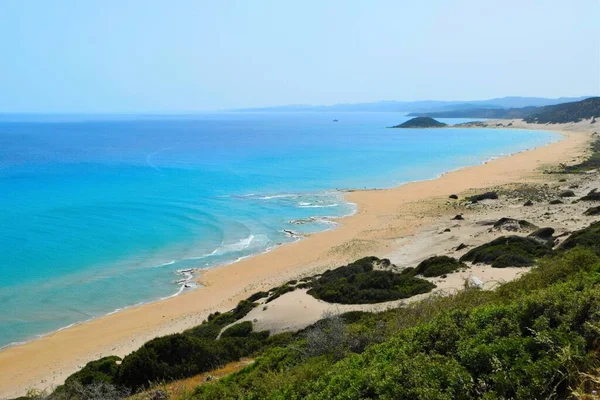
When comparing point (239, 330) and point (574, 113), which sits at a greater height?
point (574, 113)

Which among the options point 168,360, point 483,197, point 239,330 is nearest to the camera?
point 168,360

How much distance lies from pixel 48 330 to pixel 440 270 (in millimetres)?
18220

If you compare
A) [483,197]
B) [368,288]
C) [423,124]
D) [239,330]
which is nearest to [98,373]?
[239,330]

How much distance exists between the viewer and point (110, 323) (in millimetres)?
22391

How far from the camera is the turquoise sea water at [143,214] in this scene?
26.3 meters

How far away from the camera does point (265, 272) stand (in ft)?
95.5

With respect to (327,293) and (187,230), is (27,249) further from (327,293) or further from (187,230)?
(327,293)

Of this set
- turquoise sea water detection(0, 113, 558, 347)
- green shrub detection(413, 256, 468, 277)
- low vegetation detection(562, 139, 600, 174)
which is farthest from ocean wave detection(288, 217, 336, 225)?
low vegetation detection(562, 139, 600, 174)

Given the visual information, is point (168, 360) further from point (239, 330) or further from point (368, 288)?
point (368, 288)

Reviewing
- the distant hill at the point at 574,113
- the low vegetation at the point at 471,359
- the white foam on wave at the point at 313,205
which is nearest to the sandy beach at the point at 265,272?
the white foam on wave at the point at 313,205

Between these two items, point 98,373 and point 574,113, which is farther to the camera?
point 574,113

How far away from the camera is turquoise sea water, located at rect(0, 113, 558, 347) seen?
86.2ft

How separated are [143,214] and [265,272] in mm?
18815

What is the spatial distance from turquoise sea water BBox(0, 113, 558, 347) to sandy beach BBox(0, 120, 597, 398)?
5.31 ft
